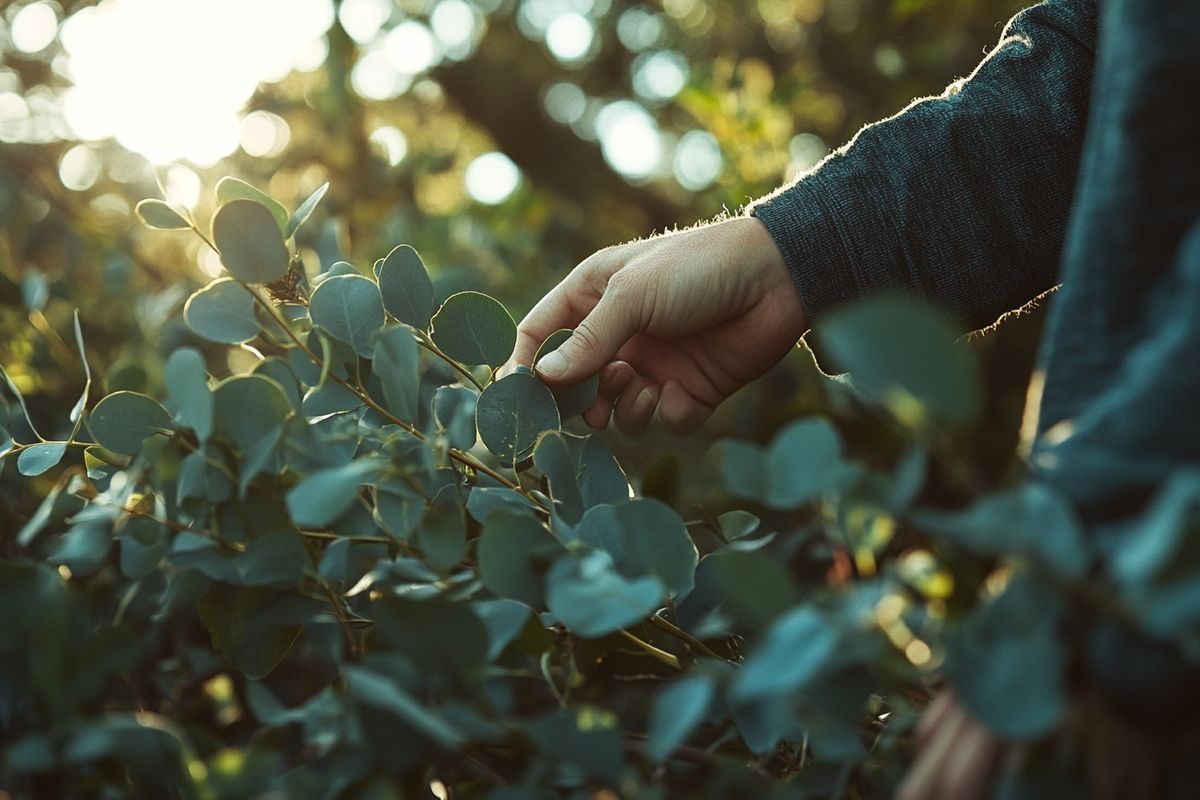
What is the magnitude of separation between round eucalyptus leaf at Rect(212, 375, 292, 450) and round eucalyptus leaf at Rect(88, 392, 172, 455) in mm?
103

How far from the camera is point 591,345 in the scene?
1.07 meters

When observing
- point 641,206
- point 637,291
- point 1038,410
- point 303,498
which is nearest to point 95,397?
point 637,291

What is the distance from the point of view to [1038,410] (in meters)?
0.55

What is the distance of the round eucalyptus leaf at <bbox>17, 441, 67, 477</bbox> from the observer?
31.8 inches

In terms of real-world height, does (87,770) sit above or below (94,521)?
below

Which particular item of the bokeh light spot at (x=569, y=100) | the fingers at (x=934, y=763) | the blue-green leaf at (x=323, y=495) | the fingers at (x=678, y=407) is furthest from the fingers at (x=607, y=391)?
the bokeh light spot at (x=569, y=100)

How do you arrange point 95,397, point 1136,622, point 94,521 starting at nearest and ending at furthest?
point 1136,622
point 94,521
point 95,397

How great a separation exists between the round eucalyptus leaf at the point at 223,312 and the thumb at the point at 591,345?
274mm

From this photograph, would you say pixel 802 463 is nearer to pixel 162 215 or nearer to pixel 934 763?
pixel 934 763

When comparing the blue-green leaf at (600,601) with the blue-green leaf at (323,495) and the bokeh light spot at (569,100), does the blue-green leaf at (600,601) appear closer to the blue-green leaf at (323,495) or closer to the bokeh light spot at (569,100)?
the blue-green leaf at (323,495)

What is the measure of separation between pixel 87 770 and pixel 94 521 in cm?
15

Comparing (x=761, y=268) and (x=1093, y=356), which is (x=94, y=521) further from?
(x=761, y=268)

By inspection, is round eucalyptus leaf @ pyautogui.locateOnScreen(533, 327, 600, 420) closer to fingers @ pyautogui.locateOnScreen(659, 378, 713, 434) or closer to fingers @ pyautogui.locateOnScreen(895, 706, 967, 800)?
fingers @ pyautogui.locateOnScreen(659, 378, 713, 434)

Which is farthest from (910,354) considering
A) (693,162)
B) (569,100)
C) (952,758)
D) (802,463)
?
(569,100)
